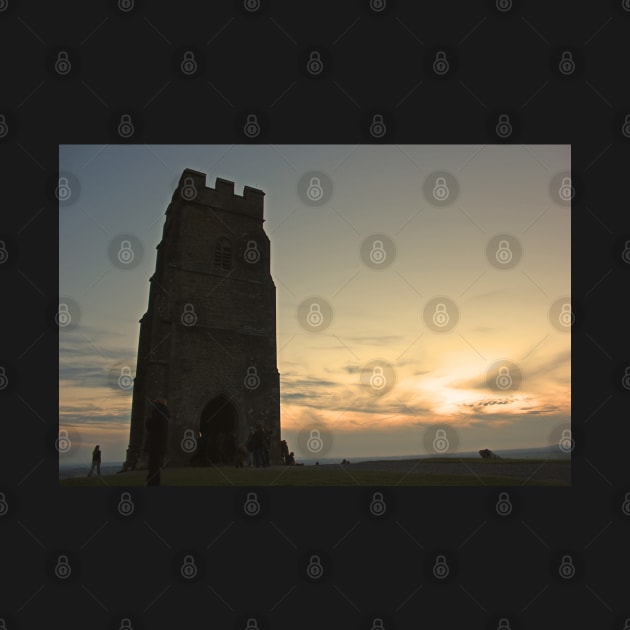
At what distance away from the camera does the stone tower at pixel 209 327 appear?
59.1 feet

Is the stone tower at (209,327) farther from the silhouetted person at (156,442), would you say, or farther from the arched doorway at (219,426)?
the silhouetted person at (156,442)

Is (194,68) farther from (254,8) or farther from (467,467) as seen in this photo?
(467,467)

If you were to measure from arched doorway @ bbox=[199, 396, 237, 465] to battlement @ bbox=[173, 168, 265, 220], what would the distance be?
7916mm

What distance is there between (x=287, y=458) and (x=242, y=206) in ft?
34.3

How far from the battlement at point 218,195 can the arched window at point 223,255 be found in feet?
5.08

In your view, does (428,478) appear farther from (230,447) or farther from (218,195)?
(218,195)

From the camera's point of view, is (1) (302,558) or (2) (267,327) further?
(2) (267,327)

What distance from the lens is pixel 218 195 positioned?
835 inches

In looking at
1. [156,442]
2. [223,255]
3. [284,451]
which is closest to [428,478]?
[156,442]

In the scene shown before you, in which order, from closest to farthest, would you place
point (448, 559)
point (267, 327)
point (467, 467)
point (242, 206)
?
point (448, 559) → point (467, 467) → point (267, 327) → point (242, 206)

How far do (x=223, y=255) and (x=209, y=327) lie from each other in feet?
10.7

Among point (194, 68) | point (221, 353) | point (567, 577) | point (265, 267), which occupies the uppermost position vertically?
point (265, 267)

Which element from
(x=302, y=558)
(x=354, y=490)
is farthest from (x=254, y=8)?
(x=302, y=558)

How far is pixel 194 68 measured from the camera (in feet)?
20.8
